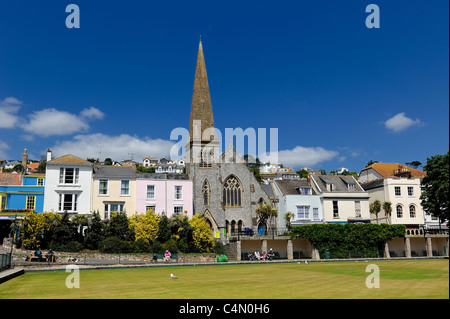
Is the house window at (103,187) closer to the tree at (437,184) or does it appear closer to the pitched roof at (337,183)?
the pitched roof at (337,183)

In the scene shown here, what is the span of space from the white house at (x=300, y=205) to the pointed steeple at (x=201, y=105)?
1479 centimetres

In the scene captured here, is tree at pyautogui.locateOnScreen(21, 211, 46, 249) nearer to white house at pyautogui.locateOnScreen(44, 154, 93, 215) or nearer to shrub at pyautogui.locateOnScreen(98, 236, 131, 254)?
shrub at pyautogui.locateOnScreen(98, 236, 131, 254)

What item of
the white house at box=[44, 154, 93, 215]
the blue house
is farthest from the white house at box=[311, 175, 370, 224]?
the blue house

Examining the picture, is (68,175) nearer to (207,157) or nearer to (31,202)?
(31,202)

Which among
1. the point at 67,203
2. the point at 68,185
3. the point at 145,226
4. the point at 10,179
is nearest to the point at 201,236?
the point at 145,226

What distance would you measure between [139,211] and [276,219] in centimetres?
1946

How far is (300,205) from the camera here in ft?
179

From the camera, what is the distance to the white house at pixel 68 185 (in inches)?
1773

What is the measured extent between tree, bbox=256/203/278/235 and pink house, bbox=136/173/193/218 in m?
9.69

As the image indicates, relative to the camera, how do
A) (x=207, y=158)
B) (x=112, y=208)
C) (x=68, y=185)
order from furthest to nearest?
(x=207, y=158), (x=112, y=208), (x=68, y=185)

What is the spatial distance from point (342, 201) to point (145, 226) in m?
28.1
